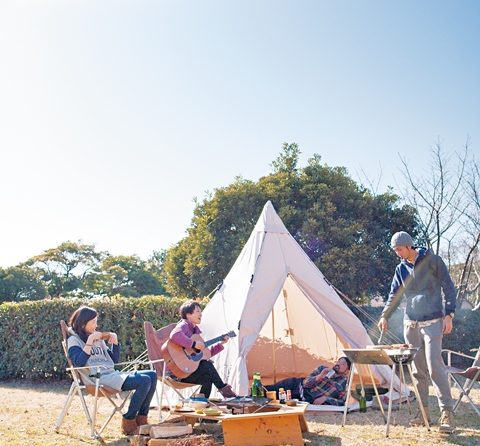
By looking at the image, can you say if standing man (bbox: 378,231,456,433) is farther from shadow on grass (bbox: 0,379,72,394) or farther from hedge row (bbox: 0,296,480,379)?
shadow on grass (bbox: 0,379,72,394)

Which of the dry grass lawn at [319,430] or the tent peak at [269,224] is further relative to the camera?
the tent peak at [269,224]

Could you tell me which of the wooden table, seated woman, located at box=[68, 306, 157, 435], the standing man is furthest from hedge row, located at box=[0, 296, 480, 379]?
the wooden table

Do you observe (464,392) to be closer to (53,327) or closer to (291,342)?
(291,342)

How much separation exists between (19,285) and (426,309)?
18598 millimetres

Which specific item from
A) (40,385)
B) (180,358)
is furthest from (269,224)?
(40,385)

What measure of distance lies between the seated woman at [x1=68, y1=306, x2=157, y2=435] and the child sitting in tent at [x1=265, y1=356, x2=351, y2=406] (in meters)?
1.58

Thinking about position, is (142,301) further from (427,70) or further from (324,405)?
(427,70)

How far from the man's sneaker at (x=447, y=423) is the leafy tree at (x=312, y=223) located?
6.18 metres

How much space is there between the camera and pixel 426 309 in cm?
428

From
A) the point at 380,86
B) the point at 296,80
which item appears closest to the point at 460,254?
the point at 380,86

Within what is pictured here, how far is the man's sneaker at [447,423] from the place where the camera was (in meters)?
4.01

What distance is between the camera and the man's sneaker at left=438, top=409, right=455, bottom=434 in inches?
158

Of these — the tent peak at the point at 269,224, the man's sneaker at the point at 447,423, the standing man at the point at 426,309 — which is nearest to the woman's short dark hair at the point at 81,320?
the standing man at the point at 426,309

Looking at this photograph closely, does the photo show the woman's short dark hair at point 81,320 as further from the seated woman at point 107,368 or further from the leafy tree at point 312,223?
the leafy tree at point 312,223
